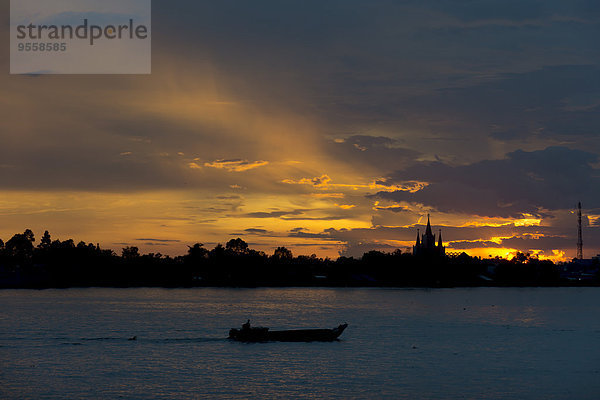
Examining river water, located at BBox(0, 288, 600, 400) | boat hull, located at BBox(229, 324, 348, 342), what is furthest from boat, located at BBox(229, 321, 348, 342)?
river water, located at BBox(0, 288, 600, 400)

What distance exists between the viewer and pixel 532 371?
8369 centimetres

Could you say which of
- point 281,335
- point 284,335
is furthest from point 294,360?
point 281,335

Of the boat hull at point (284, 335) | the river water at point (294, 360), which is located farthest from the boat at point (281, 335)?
the river water at point (294, 360)

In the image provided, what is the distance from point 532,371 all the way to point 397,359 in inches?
658

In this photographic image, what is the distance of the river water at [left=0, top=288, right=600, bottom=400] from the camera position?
69.6 meters

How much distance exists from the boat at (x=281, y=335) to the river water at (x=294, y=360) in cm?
211

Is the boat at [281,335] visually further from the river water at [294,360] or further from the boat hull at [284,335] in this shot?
the river water at [294,360]

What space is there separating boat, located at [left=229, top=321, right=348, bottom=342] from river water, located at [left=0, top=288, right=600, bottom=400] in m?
2.11

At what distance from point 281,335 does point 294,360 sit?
770 inches

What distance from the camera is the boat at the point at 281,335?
106 m

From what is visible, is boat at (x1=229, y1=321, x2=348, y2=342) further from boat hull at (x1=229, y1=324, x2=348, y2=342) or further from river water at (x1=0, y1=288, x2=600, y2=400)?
river water at (x1=0, y1=288, x2=600, y2=400)

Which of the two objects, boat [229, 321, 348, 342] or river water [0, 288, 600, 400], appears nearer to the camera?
river water [0, 288, 600, 400]

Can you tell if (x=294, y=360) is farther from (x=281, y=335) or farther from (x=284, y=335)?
(x=281, y=335)

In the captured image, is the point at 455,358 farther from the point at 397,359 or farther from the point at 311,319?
the point at 311,319
